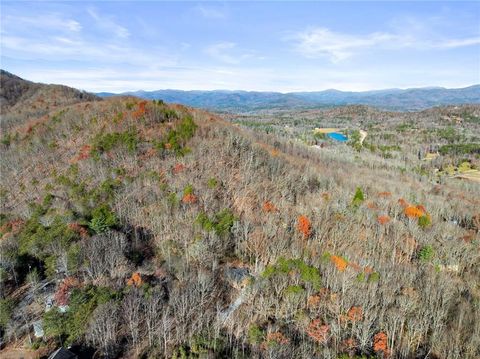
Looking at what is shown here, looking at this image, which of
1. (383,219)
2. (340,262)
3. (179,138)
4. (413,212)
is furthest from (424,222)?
(179,138)

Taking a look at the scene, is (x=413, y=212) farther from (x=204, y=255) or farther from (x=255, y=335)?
(x=255, y=335)

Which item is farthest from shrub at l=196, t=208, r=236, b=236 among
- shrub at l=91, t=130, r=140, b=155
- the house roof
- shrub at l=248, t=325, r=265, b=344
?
shrub at l=91, t=130, r=140, b=155

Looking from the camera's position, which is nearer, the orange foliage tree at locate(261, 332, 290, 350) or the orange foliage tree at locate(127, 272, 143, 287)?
the orange foliage tree at locate(261, 332, 290, 350)

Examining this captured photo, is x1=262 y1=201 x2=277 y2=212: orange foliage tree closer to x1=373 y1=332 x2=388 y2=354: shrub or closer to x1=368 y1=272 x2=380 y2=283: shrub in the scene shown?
x1=368 y1=272 x2=380 y2=283: shrub

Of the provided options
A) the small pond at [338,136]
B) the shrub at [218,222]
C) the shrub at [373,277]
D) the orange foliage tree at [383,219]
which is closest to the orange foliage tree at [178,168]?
the shrub at [218,222]

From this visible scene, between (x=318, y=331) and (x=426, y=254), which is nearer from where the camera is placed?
(x=318, y=331)

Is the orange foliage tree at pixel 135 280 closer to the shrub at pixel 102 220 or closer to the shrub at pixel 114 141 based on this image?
the shrub at pixel 102 220
